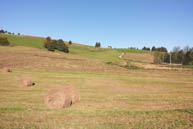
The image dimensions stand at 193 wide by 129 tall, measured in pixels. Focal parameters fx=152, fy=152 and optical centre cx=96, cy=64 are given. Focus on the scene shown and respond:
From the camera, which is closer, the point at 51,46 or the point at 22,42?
the point at 51,46

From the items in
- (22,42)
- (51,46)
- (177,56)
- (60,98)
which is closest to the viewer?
(60,98)

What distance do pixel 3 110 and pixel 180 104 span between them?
45.8 feet

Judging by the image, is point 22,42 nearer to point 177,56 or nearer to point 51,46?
point 51,46

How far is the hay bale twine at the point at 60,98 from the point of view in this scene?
1209cm

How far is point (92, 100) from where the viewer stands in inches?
543

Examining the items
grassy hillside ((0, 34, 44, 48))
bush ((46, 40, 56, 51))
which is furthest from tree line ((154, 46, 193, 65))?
grassy hillside ((0, 34, 44, 48))

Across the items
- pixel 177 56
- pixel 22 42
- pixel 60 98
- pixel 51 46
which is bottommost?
pixel 60 98

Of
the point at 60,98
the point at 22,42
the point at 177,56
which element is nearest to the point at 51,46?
the point at 22,42

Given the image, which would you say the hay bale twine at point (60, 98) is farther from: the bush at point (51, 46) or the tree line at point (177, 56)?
the tree line at point (177, 56)

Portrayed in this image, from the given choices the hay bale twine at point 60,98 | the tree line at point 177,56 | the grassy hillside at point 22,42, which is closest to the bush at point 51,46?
the grassy hillside at point 22,42

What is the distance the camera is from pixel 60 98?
12305mm

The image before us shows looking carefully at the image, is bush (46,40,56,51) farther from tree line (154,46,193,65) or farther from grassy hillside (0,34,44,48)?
tree line (154,46,193,65)

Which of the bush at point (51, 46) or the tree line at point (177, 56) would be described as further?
the tree line at point (177, 56)

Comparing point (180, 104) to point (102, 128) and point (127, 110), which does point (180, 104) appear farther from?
point (102, 128)
